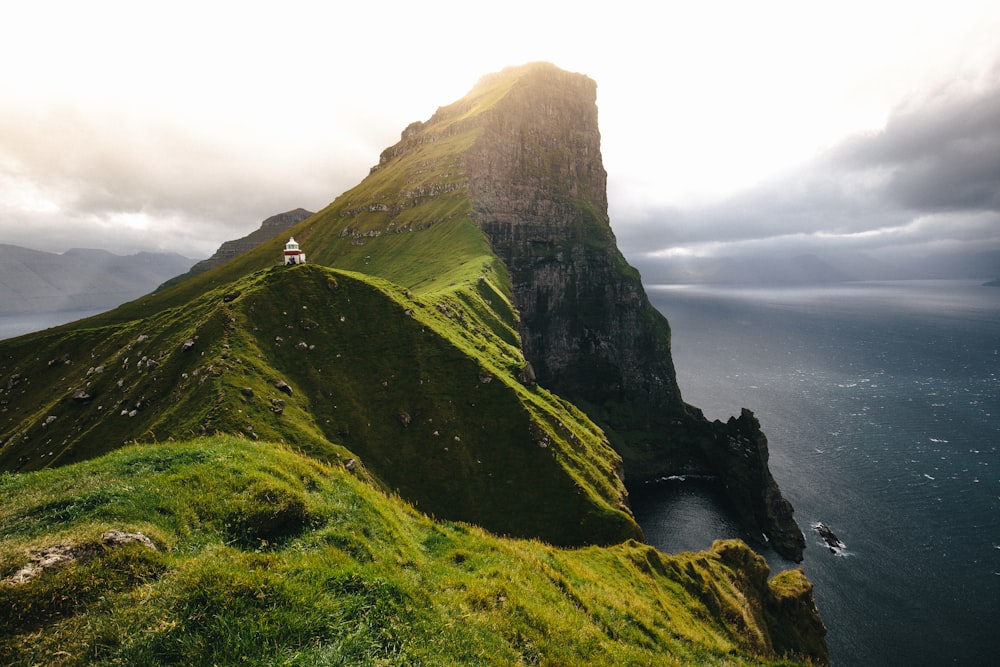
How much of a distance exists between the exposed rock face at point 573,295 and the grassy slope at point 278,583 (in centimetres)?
12072

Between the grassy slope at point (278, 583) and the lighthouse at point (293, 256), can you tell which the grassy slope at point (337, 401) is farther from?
the grassy slope at point (278, 583)

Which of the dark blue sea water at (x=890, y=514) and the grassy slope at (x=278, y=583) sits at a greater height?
the grassy slope at (x=278, y=583)

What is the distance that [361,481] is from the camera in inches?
810

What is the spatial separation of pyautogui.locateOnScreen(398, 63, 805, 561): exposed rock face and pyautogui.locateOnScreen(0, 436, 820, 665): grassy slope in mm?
120723

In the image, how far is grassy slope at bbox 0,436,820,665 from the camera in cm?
795

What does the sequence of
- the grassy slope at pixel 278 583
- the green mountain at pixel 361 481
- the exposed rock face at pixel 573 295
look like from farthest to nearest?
the exposed rock face at pixel 573 295
the green mountain at pixel 361 481
the grassy slope at pixel 278 583

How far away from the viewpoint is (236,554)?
1086 centimetres

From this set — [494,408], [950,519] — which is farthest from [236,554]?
[950,519]

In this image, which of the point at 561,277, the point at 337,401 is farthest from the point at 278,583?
the point at 561,277

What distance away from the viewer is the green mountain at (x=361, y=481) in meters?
9.55

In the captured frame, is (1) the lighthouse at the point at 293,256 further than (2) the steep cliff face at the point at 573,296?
No

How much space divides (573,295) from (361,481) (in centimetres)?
14485

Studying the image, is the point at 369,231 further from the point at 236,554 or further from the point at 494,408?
the point at 236,554

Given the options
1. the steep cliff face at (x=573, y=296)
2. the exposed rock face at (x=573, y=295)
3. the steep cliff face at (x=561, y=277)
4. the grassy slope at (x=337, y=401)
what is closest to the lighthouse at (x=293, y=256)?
the grassy slope at (x=337, y=401)
